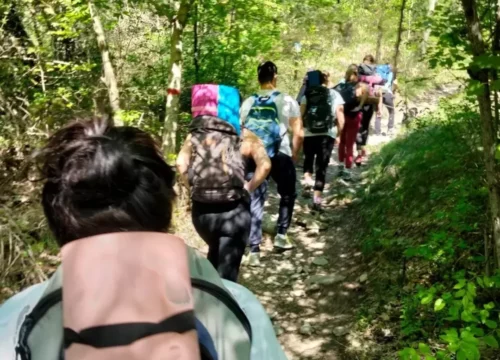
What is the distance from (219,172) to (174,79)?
3835 millimetres

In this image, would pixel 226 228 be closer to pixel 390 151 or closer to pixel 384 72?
pixel 390 151

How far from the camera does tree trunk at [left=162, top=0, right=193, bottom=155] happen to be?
6.45 m

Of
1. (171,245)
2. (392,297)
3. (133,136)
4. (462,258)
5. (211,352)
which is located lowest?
(392,297)

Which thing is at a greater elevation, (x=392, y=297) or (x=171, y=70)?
(x=171, y=70)

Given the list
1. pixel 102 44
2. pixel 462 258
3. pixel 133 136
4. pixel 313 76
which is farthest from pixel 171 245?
pixel 102 44

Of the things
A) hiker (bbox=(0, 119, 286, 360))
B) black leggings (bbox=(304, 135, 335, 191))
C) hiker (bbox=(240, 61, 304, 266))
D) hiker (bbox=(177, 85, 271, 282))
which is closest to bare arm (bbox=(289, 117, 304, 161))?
hiker (bbox=(240, 61, 304, 266))

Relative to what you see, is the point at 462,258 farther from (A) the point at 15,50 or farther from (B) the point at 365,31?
(B) the point at 365,31

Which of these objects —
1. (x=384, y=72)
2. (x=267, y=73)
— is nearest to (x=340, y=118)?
(x=267, y=73)

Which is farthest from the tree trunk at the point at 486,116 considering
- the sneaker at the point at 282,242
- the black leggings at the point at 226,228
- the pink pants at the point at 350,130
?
the pink pants at the point at 350,130

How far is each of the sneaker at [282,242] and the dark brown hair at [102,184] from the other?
4.62 m

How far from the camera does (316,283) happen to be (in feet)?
16.6

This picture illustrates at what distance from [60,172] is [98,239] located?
1.11 ft

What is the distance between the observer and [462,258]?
3.95 m

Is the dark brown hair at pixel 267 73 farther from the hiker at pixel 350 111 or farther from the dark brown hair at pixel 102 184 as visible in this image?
the dark brown hair at pixel 102 184
